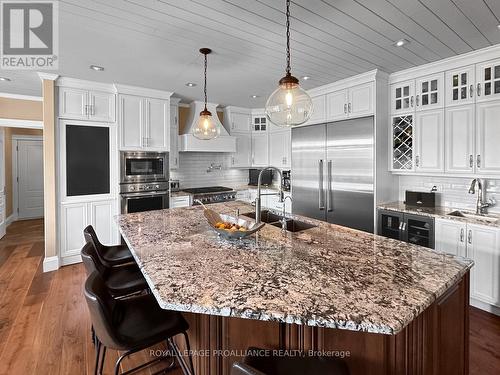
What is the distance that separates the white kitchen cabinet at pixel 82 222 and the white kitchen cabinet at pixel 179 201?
2.76 feet

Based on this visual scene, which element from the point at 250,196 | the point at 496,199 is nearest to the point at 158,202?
the point at 250,196

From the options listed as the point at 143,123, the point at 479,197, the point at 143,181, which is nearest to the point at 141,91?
the point at 143,123

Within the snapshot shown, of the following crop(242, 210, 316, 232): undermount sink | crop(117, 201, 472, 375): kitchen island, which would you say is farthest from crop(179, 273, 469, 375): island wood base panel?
crop(242, 210, 316, 232): undermount sink

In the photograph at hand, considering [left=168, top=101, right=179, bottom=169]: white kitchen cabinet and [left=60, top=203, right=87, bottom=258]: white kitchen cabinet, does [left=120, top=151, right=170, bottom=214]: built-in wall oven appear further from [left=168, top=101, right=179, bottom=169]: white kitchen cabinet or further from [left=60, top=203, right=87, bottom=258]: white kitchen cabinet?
[left=60, top=203, right=87, bottom=258]: white kitchen cabinet

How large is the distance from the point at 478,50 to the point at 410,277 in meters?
2.94

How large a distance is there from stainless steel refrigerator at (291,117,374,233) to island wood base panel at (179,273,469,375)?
2121mm

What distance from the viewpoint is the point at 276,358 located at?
44.2 inches

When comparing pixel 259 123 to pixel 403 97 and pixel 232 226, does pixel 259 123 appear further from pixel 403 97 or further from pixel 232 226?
pixel 232 226

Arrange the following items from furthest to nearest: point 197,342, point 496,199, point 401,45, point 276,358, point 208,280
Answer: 1. point 496,199
2. point 401,45
3. point 197,342
4. point 208,280
5. point 276,358

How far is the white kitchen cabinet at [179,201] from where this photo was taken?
4484mm

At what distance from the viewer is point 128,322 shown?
1449 millimetres

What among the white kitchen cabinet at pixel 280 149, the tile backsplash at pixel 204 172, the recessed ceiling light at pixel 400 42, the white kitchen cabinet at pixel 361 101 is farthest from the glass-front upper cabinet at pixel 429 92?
the tile backsplash at pixel 204 172

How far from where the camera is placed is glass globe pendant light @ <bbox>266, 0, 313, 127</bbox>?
1.81 meters

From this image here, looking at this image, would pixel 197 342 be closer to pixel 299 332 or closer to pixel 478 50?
pixel 299 332
